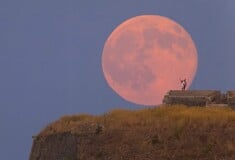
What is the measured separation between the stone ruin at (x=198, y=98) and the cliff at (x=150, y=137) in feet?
23.5

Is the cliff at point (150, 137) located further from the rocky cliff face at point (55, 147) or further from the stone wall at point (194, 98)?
the stone wall at point (194, 98)

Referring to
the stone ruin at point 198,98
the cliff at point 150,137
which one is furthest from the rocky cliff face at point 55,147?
the stone ruin at point 198,98

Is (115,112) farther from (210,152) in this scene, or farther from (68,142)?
(210,152)

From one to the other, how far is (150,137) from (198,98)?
36.8 feet

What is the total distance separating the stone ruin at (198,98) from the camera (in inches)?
1393

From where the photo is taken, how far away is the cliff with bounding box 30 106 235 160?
24125 mm

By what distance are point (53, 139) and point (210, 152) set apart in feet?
29.7

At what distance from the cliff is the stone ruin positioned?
7152 mm

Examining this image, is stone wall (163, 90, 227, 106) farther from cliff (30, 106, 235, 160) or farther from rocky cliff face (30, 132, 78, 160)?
rocky cliff face (30, 132, 78, 160)

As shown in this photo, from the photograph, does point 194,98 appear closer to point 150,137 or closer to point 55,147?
point 150,137

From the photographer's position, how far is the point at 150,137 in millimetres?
25188

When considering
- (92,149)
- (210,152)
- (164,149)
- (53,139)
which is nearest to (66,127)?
(53,139)

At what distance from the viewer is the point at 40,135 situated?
30.3 m

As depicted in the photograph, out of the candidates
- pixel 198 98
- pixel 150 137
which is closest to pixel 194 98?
pixel 198 98
